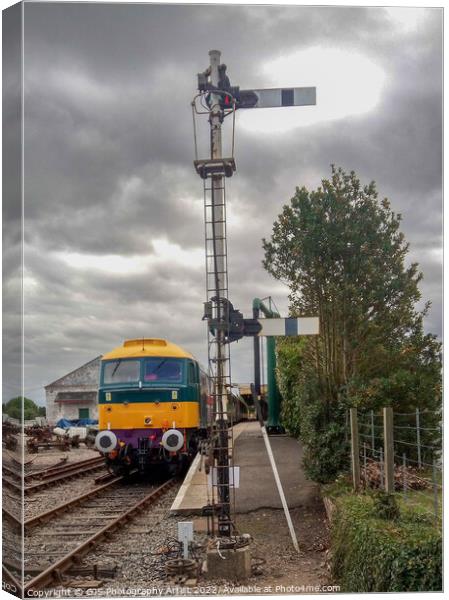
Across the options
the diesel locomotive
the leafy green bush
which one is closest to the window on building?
the diesel locomotive

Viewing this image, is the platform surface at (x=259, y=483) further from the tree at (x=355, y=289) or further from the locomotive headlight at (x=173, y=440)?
the tree at (x=355, y=289)

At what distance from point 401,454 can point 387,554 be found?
254 cm

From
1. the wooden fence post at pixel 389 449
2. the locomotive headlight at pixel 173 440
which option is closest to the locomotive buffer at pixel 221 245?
the wooden fence post at pixel 389 449

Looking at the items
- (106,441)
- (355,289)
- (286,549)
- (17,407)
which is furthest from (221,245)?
(106,441)

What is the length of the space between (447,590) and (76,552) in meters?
3.78

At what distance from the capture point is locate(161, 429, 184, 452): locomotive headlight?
11.8 meters

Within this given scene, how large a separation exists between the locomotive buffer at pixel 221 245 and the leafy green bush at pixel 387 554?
1.32 metres

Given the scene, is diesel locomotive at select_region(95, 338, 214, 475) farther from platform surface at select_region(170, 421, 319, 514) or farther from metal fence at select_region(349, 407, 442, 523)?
metal fence at select_region(349, 407, 442, 523)

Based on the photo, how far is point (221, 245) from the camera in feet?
25.1

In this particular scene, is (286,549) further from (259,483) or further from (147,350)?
(147,350)

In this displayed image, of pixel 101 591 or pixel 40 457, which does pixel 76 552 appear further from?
pixel 40 457

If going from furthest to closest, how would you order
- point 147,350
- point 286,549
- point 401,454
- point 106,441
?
point 106,441 → point 147,350 → point 401,454 → point 286,549

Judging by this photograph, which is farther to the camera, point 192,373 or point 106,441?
point 192,373

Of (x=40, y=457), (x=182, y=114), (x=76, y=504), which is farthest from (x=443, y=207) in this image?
(x=40, y=457)
